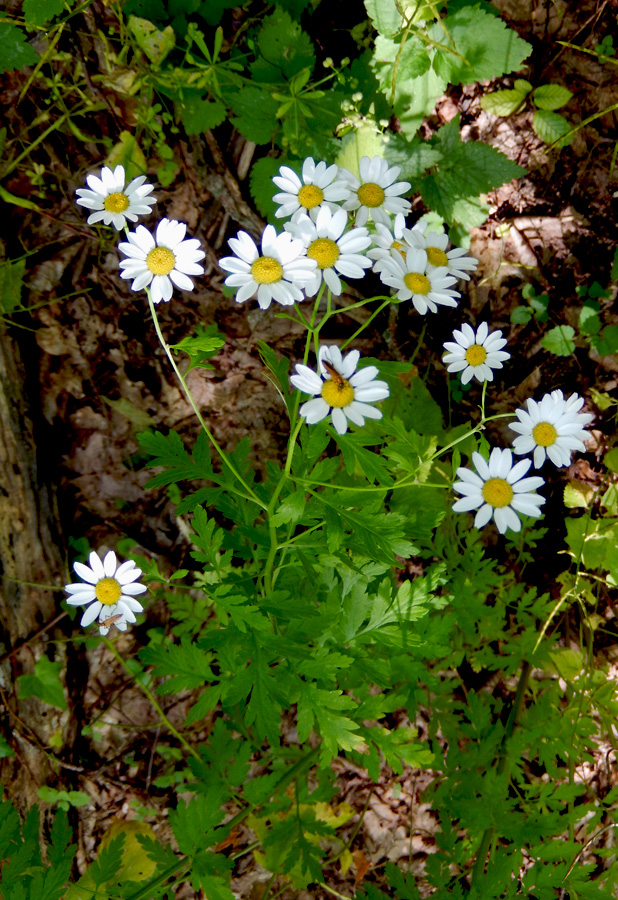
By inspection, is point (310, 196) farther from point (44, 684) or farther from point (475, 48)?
point (44, 684)

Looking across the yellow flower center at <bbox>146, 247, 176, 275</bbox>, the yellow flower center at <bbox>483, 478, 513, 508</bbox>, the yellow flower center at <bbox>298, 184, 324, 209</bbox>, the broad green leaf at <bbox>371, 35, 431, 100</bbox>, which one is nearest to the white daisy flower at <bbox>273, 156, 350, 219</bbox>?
the yellow flower center at <bbox>298, 184, 324, 209</bbox>

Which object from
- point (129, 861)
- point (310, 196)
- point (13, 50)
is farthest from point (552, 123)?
point (129, 861)

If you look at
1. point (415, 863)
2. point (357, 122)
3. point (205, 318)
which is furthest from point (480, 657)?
point (357, 122)

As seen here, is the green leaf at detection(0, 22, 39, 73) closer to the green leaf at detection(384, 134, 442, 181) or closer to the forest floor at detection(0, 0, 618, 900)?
the forest floor at detection(0, 0, 618, 900)

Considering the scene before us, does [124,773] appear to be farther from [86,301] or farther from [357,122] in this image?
[357,122]

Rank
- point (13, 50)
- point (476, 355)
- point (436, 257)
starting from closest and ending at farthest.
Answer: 1. point (436, 257)
2. point (476, 355)
3. point (13, 50)

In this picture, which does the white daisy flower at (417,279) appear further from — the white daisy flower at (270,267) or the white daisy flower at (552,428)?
the white daisy flower at (552,428)
